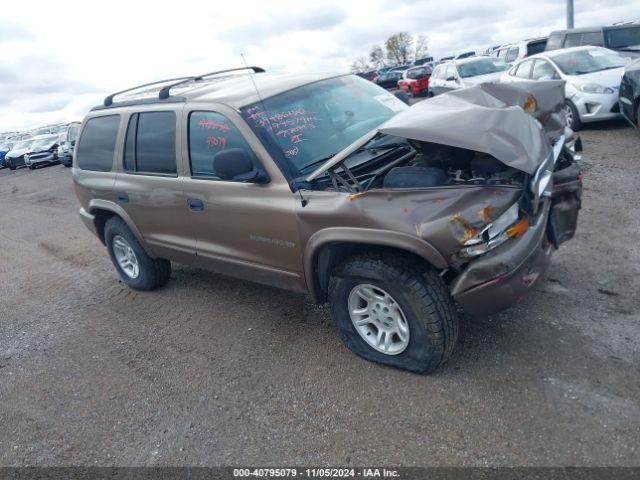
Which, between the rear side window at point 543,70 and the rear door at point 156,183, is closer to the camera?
the rear door at point 156,183

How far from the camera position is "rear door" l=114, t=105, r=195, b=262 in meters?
4.16

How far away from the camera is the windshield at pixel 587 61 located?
9.91 meters

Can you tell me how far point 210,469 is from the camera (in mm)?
2791

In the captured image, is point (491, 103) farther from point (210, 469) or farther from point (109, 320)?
point (109, 320)

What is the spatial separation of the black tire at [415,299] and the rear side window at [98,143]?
2.81m

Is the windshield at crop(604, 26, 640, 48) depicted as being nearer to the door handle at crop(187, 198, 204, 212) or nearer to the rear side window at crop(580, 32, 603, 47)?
the rear side window at crop(580, 32, 603, 47)

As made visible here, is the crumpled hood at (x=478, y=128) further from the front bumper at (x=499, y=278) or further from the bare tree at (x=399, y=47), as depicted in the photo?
the bare tree at (x=399, y=47)

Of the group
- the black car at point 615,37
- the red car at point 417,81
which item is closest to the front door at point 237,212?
the black car at point 615,37

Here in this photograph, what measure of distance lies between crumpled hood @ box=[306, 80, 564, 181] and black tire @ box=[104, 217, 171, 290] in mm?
2471

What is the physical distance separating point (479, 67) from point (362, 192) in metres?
13.8

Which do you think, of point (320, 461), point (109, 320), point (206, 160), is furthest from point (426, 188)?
point (109, 320)

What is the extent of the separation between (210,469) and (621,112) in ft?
29.7

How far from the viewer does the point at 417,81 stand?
24469 millimetres

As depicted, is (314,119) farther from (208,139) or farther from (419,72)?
(419,72)
